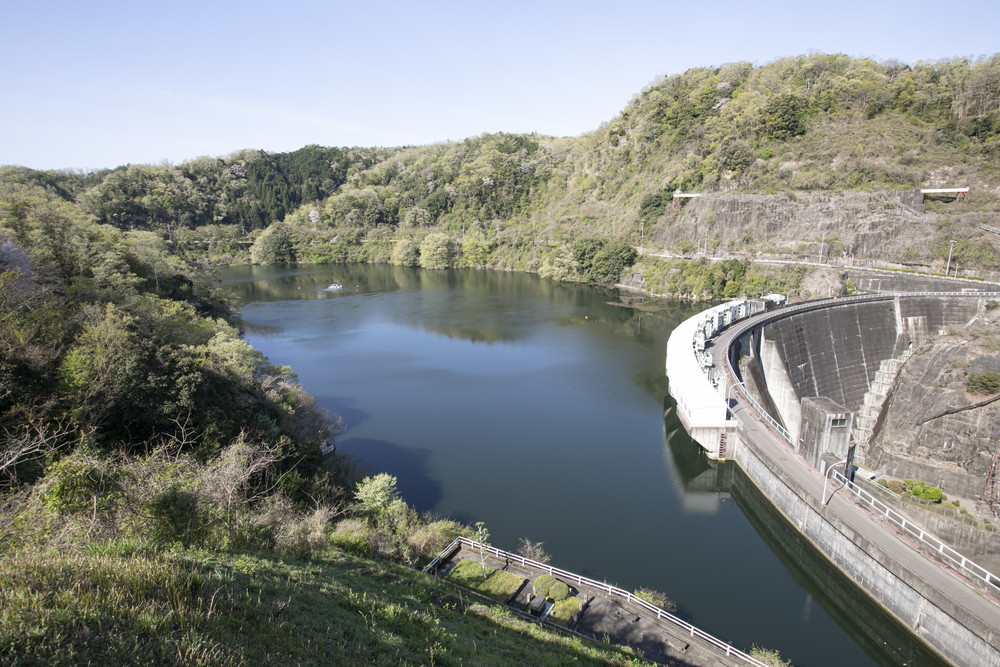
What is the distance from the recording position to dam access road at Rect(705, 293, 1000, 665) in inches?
499

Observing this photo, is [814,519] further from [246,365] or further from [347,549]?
[246,365]

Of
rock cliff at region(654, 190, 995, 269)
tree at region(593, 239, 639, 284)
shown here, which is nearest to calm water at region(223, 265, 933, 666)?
rock cliff at region(654, 190, 995, 269)

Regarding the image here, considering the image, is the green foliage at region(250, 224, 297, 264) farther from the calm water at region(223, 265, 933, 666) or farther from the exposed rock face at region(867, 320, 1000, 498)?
the exposed rock face at region(867, 320, 1000, 498)

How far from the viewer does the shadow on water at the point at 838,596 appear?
567 inches

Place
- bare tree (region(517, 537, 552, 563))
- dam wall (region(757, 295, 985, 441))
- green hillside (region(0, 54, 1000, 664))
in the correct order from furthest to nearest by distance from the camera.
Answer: dam wall (region(757, 295, 985, 441)) < bare tree (region(517, 537, 552, 563)) < green hillside (region(0, 54, 1000, 664))

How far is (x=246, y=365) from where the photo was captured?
78.1ft

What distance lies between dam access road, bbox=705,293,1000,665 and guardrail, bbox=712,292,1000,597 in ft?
0.75

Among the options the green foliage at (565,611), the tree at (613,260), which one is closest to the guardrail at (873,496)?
the green foliage at (565,611)

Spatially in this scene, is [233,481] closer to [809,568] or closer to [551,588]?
[551,588]

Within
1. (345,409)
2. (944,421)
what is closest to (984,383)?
(944,421)

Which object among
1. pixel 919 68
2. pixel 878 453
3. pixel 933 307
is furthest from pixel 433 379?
pixel 919 68

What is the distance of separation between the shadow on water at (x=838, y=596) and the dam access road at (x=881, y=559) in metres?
0.33

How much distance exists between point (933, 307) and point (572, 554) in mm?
33870

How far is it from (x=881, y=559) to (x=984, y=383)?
17.3m
